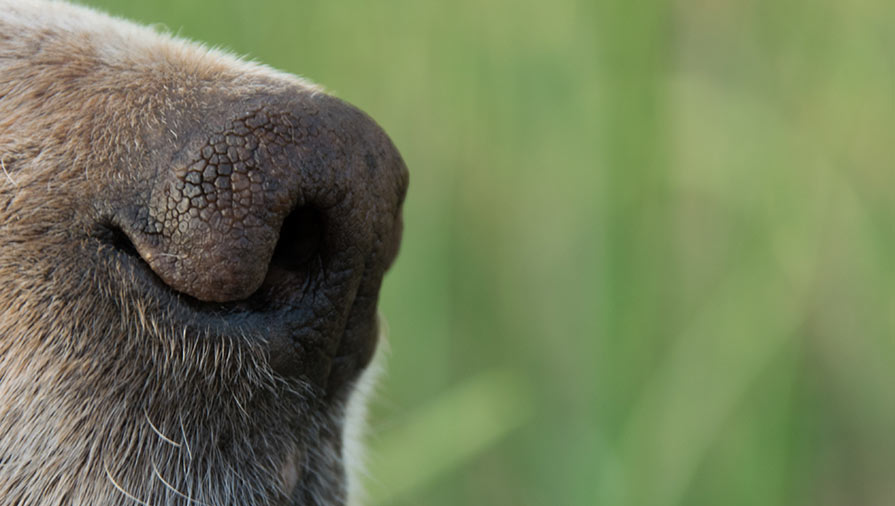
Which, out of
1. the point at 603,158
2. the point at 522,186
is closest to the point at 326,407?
the point at 603,158

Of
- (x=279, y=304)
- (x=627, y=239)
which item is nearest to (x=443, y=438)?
(x=627, y=239)

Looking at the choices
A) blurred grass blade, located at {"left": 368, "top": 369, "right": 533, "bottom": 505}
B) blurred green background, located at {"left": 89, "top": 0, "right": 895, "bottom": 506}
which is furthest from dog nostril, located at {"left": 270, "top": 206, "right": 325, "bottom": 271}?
blurred grass blade, located at {"left": 368, "top": 369, "right": 533, "bottom": 505}

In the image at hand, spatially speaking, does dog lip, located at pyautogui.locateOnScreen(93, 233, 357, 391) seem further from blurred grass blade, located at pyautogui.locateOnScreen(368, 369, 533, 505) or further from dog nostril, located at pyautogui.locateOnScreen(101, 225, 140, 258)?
blurred grass blade, located at pyautogui.locateOnScreen(368, 369, 533, 505)

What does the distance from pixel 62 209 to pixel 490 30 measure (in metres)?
1.86

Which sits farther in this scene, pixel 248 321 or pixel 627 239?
pixel 627 239

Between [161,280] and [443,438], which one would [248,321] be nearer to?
[161,280]

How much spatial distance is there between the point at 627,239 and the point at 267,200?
1.17 m

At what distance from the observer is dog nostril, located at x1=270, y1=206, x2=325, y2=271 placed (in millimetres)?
968

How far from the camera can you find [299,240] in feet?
3.22

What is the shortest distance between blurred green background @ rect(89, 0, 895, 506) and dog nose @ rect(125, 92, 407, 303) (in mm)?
662

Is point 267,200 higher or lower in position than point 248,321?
higher

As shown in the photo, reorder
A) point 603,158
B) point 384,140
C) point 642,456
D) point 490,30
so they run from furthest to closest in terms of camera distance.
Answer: point 490,30
point 603,158
point 642,456
point 384,140

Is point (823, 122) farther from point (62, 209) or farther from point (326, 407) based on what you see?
point (62, 209)

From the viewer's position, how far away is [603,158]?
2.04 metres
